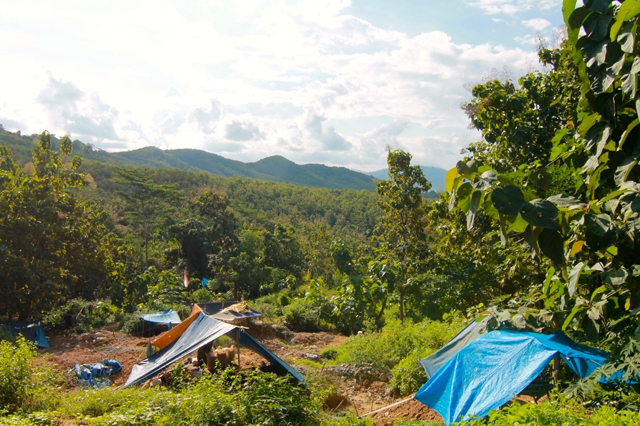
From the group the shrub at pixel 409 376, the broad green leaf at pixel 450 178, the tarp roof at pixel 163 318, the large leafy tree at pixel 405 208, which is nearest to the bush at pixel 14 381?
the shrub at pixel 409 376

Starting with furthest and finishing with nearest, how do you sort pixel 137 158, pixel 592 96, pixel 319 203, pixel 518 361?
pixel 137 158, pixel 319 203, pixel 518 361, pixel 592 96

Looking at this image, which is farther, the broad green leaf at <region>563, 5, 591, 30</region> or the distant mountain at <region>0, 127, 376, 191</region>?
the distant mountain at <region>0, 127, 376, 191</region>

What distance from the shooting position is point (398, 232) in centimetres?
1371

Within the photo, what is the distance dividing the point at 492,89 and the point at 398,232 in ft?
19.8

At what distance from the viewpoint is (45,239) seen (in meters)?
14.4

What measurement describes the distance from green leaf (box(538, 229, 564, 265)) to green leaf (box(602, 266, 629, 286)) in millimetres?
337

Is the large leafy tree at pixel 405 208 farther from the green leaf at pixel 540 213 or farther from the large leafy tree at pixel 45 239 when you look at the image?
the green leaf at pixel 540 213

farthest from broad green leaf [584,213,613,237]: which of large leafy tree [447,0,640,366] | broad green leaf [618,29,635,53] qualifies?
broad green leaf [618,29,635,53]

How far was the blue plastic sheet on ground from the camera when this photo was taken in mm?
8461

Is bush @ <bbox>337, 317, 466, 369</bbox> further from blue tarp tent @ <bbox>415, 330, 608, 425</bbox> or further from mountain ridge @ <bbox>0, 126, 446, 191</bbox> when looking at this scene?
mountain ridge @ <bbox>0, 126, 446, 191</bbox>

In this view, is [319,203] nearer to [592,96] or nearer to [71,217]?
[71,217]

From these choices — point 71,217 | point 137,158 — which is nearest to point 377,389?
point 71,217

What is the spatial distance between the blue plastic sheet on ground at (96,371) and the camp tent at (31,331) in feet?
13.0

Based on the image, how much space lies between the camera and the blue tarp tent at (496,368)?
3963 millimetres
